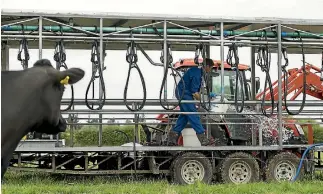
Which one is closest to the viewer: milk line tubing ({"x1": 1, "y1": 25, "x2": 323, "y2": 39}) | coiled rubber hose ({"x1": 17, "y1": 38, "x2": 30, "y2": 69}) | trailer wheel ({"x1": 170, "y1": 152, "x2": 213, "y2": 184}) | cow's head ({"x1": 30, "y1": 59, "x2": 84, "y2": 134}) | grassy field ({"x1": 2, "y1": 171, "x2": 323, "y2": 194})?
cow's head ({"x1": 30, "y1": 59, "x2": 84, "y2": 134})

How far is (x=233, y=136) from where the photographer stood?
1201cm

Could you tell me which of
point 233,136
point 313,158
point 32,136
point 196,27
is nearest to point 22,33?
point 32,136

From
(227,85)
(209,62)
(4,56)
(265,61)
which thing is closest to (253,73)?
(227,85)

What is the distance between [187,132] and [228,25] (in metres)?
2.19

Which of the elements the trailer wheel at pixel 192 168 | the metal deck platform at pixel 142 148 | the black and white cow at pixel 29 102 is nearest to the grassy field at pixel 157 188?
the trailer wheel at pixel 192 168

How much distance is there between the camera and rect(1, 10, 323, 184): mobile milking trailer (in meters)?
10.5

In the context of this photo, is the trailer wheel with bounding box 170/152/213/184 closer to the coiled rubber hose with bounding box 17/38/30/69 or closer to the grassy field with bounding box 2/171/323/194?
the grassy field with bounding box 2/171/323/194

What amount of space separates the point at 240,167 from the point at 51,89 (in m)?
6.38

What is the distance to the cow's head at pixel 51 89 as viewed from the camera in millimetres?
5355

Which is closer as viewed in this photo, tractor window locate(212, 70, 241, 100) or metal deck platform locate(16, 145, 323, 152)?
metal deck platform locate(16, 145, 323, 152)

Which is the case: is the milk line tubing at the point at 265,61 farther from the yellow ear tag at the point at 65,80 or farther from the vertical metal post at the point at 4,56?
the yellow ear tag at the point at 65,80

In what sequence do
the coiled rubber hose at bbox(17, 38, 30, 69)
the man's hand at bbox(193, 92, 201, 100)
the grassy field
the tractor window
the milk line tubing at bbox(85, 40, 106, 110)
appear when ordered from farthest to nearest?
1. the tractor window
2. the man's hand at bbox(193, 92, 201, 100)
3. the coiled rubber hose at bbox(17, 38, 30, 69)
4. the milk line tubing at bbox(85, 40, 106, 110)
5. the grassy field

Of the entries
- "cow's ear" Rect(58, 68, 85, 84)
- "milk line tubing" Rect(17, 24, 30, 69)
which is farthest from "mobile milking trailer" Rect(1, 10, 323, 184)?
"cow's ear" Rect(58, 68, 85, 84)

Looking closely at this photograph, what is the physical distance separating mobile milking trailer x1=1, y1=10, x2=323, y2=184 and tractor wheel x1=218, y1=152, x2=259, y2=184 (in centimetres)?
2
